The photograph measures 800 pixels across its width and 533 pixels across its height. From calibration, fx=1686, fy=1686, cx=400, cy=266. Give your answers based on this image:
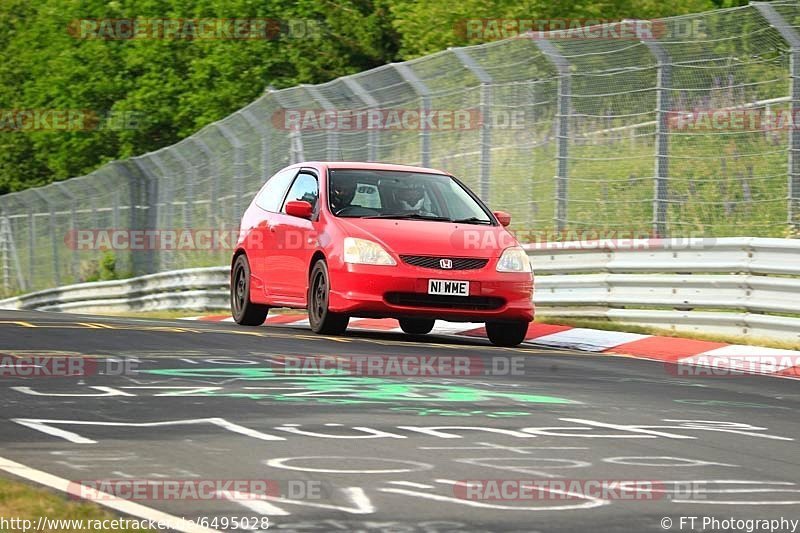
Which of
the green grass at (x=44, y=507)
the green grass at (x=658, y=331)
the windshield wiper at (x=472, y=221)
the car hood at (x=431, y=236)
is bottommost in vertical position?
the green grass at (x=658, y=331)

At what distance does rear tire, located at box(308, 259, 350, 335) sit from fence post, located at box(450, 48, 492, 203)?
14.8 feet

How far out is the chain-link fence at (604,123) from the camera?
15.6 metres

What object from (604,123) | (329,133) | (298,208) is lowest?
(298,208)

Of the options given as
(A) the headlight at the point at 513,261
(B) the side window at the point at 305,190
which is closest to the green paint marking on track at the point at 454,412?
(A) the headlight at the point at 513,261

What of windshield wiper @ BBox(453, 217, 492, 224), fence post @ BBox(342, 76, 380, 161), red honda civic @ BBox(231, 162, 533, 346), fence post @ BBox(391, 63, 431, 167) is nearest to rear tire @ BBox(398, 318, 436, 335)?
red honda civic @ BBox(231, 162, 533, 346)

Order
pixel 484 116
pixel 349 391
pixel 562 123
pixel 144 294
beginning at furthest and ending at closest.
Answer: pixel 144 294
pixel 484 116
pixel 562 123
pixel 349 391

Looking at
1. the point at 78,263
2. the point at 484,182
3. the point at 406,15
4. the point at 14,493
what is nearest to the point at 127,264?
the point at 78,263

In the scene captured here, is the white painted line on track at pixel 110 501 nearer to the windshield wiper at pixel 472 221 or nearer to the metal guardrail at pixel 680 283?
the windshield wiper at pixel 472 221

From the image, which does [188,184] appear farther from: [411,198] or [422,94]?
[411,198]

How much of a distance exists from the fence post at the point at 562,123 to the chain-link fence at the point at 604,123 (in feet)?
0.05

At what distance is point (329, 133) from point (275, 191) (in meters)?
5.91

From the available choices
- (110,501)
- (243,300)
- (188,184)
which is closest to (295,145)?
(188,184)

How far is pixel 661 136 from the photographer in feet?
54.3

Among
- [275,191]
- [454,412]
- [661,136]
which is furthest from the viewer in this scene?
[275,191]
